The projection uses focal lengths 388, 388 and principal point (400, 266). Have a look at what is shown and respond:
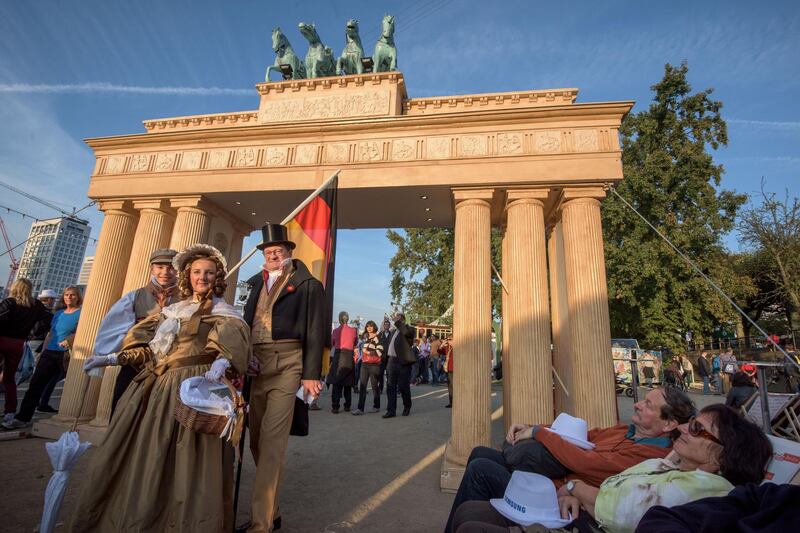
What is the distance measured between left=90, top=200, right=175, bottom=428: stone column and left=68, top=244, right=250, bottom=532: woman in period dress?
17.5ft

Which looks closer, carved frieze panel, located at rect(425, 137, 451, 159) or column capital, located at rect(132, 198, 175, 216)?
carved frieze panel, located at rect(425, 137, 451, 159)

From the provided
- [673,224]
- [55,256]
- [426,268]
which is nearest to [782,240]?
[673,224]

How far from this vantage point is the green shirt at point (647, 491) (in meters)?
1.69

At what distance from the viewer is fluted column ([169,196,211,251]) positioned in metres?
7.40

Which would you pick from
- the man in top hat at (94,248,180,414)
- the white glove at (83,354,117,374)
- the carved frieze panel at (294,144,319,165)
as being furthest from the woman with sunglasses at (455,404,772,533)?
the carved frieze panel at (294,144,319,165)

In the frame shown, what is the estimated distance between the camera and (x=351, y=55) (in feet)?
28.4

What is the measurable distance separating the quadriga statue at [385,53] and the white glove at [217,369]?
25.4 ft

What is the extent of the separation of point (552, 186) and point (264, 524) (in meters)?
5.98

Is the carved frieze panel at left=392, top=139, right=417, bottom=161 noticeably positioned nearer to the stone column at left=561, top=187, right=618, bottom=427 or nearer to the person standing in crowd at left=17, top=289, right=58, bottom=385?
the stone column at left=561, top=187, right=618, bottom=427

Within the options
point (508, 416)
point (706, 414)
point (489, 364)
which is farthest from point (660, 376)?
point (706, 414)

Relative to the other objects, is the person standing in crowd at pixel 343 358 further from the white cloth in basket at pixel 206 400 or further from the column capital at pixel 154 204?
the white cloth in basket at pixel 206 400

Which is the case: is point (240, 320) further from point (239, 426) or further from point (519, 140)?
point (519, 140)

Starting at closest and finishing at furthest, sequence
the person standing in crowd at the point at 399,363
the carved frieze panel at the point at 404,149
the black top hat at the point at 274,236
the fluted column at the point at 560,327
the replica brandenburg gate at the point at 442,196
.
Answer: the black top hat at the point at 274,236 < the replica brandenburg gate at the point at 442,196 < the fluted column at the point at 560,327 < the carved frieze panel at the point at 404,149 < the person standing in crowd at the point at 399,363

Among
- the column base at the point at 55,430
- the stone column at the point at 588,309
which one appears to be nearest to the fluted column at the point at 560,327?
the stone column at the point at 588,309
